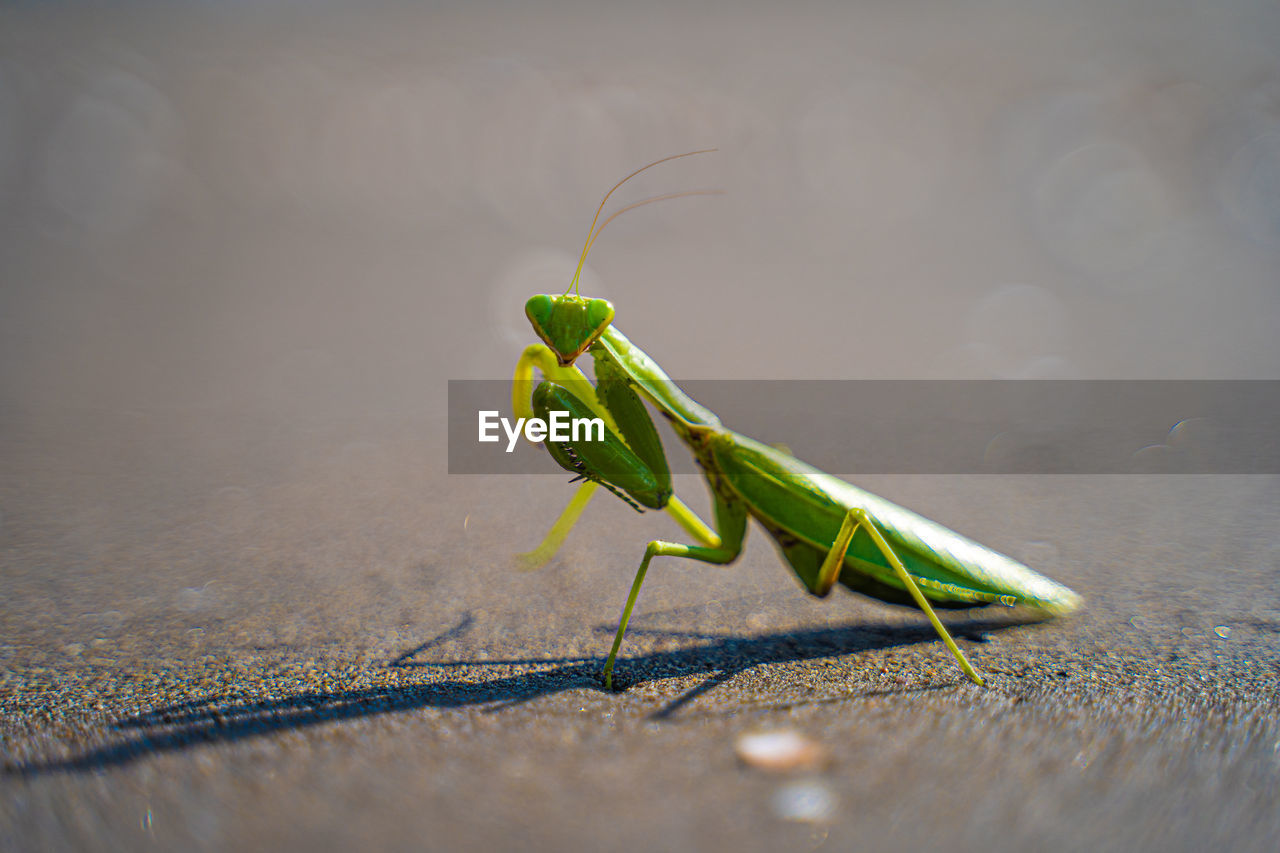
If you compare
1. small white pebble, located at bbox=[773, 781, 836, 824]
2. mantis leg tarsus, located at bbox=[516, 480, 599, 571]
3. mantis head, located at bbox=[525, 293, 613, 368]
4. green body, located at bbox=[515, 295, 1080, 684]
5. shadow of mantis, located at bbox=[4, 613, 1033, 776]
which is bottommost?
shadow of mantis, located at bbox=[4, 613, 1033, 776]

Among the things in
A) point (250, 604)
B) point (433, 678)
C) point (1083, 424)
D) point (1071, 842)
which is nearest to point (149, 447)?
point (250, 604)

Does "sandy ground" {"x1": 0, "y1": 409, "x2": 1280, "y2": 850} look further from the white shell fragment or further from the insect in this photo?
the insect

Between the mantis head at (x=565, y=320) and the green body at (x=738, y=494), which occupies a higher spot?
the mantis head at (x=565, y=320)

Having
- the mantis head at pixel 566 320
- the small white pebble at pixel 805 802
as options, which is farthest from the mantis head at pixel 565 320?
the small white pebble at pixel 805 802

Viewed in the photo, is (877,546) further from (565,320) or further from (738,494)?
(565,320)

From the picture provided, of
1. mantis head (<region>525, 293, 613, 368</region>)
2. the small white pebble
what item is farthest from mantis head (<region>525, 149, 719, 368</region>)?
the small white pebble

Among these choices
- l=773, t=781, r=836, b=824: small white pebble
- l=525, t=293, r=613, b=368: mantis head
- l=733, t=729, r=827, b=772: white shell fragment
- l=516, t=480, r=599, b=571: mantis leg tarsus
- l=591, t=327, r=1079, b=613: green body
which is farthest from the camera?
l=516, t=480, r=599, b=571: mantis leg tarsus

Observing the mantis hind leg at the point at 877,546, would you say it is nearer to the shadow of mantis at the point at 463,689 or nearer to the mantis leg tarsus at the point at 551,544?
the shadow of mantis at the point at 463,689

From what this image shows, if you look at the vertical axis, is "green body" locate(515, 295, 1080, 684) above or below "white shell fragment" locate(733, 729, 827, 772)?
above
